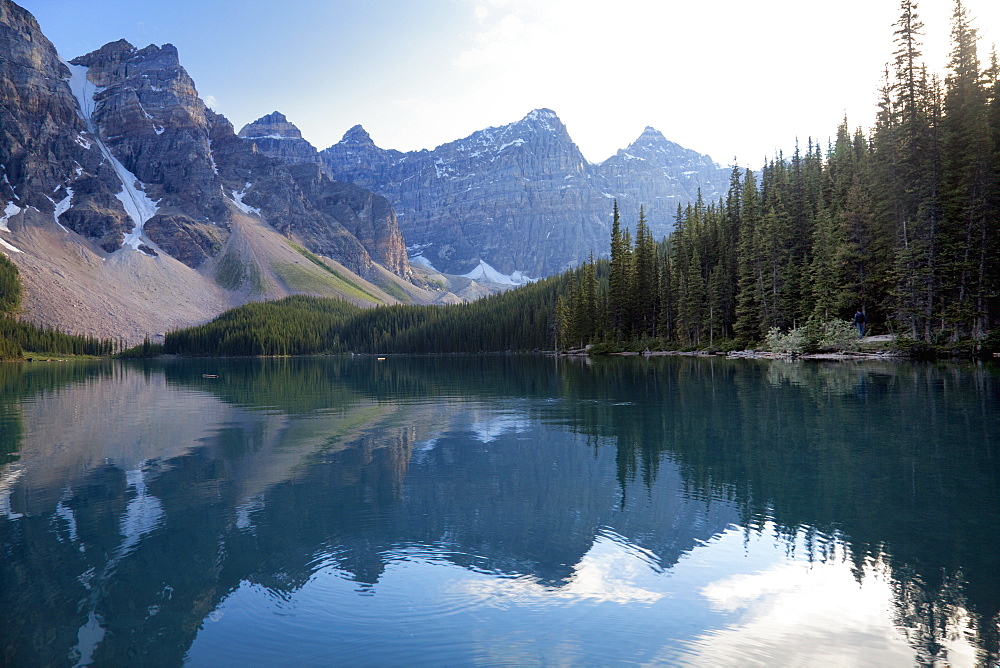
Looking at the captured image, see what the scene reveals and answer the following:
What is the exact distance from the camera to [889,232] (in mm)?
55156

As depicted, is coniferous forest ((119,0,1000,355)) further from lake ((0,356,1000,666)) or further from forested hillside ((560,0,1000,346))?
lake ((0,356,1000,666))

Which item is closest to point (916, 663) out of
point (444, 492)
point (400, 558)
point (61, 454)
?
point (400, 558)

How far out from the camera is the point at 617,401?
32.3 m

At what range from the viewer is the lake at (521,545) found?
292 inches

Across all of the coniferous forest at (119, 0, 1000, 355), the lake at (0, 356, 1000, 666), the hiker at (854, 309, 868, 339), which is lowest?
the lake at (0, 356, 1000, 666)

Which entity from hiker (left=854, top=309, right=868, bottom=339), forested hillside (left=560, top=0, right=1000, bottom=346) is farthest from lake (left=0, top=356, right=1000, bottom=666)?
hiker (left=854, top=309, right=868, bottom=339)

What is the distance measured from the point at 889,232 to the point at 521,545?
59052 millimetres

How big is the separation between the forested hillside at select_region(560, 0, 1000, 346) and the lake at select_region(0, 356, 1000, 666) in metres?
31.8

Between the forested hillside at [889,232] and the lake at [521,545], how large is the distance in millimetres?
31782

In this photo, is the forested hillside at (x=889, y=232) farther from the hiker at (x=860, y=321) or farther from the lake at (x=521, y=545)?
the lake at (x=521, y=545)

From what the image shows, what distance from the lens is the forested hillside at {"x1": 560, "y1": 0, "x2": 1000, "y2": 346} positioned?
47.5 m

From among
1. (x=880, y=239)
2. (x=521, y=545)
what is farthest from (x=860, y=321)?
(x=521, y=545)

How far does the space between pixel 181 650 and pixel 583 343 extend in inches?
4417

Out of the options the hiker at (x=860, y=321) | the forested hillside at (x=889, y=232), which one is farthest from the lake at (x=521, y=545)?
the hiker at (x=860, y=321)
